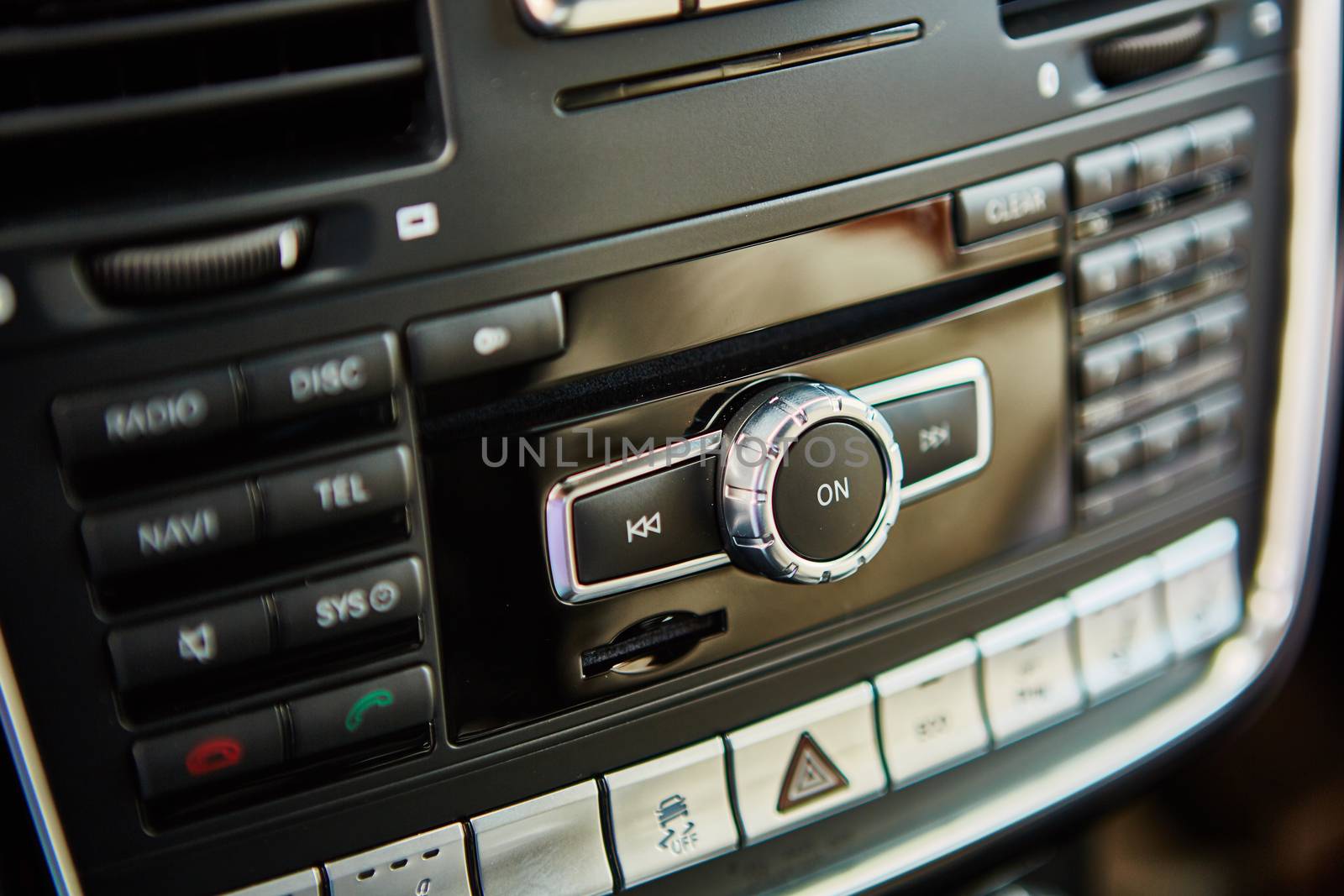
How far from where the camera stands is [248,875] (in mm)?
436

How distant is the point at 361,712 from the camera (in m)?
0.44

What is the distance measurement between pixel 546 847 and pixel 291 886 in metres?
0.10

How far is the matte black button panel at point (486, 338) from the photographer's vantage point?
41 cm

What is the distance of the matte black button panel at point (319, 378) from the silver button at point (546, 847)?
0.19 meters

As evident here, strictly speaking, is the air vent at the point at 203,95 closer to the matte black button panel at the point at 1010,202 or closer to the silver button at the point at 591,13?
the silver button at the point at 591,13

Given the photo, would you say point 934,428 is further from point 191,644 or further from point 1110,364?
point 191,644

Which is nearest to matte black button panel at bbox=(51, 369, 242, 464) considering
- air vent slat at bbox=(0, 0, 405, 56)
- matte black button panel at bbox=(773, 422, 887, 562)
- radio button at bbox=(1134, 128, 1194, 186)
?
air vent slat at bbox=(0, 0, 405, 56)

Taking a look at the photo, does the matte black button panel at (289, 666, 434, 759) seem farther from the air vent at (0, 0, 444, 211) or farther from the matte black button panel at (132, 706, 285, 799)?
the air vent at (0, 0, 444, 211)

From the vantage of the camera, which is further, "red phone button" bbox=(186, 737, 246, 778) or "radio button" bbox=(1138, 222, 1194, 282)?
"radio button" bbox=(1138, 222, 1194, 282)

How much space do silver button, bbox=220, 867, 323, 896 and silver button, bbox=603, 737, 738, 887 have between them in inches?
4.9

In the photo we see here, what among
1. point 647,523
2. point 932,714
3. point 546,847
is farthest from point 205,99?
point 932,714

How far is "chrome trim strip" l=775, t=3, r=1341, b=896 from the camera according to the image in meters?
0.58

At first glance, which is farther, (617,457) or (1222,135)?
(1222,135)

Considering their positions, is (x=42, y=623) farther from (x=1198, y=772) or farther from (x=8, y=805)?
(x=1198, y=772)
